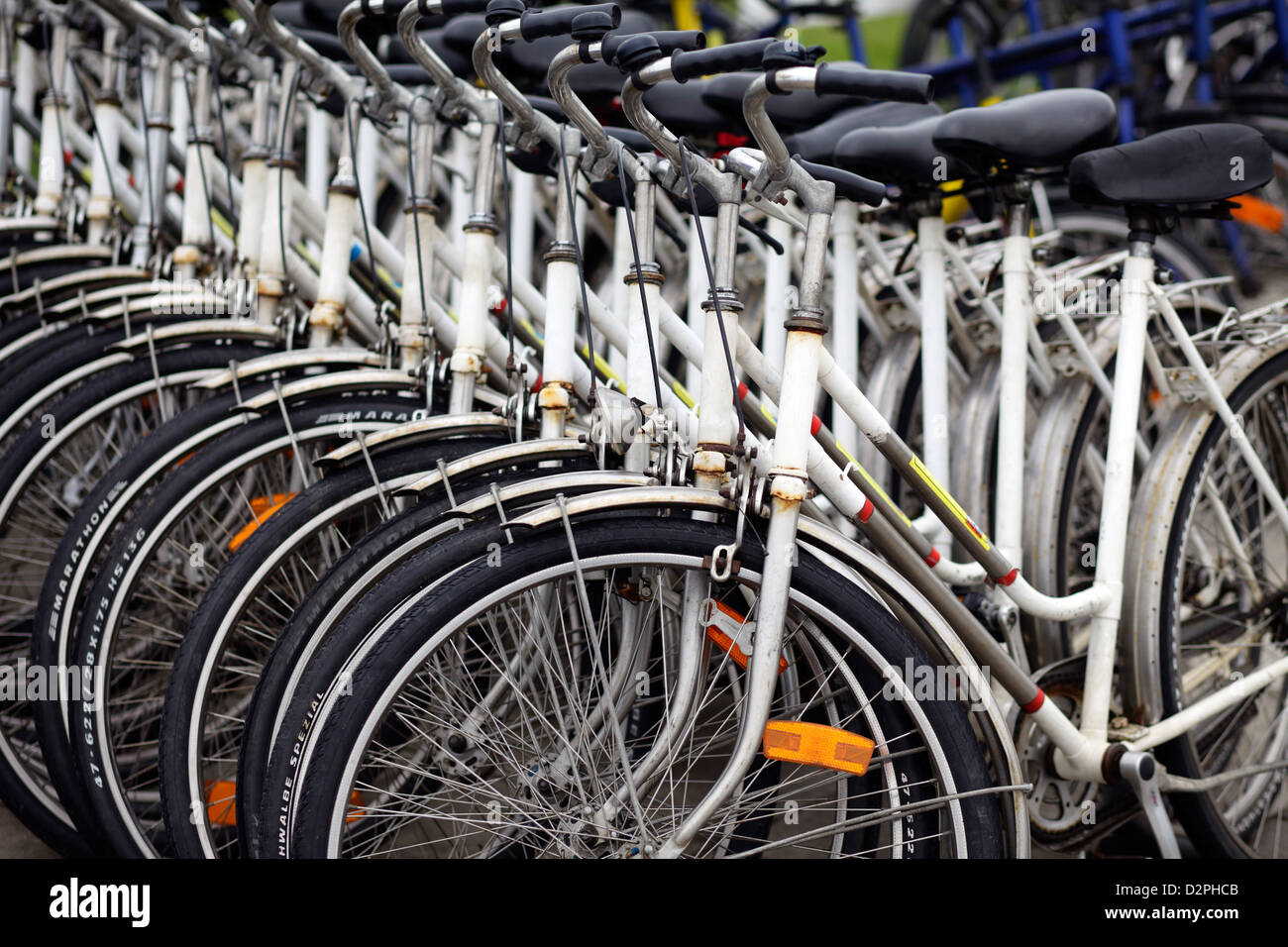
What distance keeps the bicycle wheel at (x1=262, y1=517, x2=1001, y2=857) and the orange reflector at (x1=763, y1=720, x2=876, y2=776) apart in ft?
0.20

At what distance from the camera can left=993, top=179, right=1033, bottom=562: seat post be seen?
2584mm

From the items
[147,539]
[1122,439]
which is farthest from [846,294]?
[147,539]

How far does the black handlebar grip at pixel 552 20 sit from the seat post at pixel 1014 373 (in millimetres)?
1120

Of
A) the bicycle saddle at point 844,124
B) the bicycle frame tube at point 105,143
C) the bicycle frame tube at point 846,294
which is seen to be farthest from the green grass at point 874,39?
the bicycle frame tube at point 846,294

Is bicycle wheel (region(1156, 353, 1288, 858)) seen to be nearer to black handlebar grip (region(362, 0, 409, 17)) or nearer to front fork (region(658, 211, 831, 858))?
front fork (region(658, 211, 831, 858))

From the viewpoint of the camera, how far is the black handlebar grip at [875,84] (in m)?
1.64

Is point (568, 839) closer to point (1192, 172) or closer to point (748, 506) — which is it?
point (748, 506)

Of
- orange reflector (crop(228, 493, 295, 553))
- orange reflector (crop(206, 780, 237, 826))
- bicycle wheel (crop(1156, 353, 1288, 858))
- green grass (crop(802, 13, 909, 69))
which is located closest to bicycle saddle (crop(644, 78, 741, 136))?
orange reflector (crop(228, 493, 295, 553))

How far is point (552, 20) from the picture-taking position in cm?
182

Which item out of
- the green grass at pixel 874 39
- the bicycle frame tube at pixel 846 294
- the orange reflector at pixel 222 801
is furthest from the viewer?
the green grass at pixel 874 39

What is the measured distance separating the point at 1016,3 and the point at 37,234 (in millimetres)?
5930

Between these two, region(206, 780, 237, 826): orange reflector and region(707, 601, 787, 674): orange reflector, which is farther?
region(206, 780, 237, 826): orange reflector

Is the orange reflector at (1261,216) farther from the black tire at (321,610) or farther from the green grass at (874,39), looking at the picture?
the green grass at (874,39)

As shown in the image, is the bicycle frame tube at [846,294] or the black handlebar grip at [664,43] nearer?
the black handlebar grip at [664,43]
